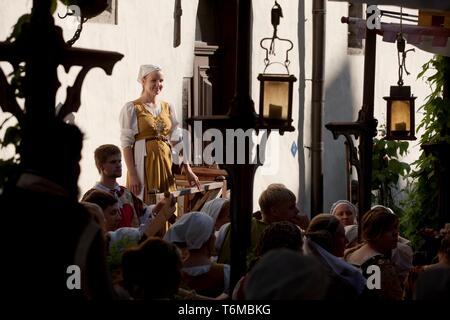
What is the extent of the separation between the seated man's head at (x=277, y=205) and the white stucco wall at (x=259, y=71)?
3.10 meters

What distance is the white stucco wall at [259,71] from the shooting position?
13.7 m

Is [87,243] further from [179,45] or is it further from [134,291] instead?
[179,45]

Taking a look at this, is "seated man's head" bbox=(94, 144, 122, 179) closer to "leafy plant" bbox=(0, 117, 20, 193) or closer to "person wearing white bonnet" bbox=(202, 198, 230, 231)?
"person wearing white bonnet" bbox=(202, 198, 230, 231)

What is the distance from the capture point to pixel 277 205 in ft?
31.6

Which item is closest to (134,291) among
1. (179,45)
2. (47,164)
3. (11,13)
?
(47,164)

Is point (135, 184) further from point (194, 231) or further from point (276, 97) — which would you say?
point (194, 231)

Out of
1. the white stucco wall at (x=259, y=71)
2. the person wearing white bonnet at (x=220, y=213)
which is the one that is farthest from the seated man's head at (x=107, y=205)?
the white stucco wall at (x=259, y=71)

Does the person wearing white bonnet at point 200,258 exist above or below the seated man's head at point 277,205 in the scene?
below

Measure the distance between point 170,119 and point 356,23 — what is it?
8.29 ft

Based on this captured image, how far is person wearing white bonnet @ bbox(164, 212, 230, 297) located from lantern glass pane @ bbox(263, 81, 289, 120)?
5.35ft

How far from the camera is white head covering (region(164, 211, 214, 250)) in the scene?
26.9ft

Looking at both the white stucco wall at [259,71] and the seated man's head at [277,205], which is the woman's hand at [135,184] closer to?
the white stucco wall at [259,71]

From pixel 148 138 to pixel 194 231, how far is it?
4.51 m

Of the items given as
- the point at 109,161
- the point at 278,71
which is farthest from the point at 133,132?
the point at 278,71
